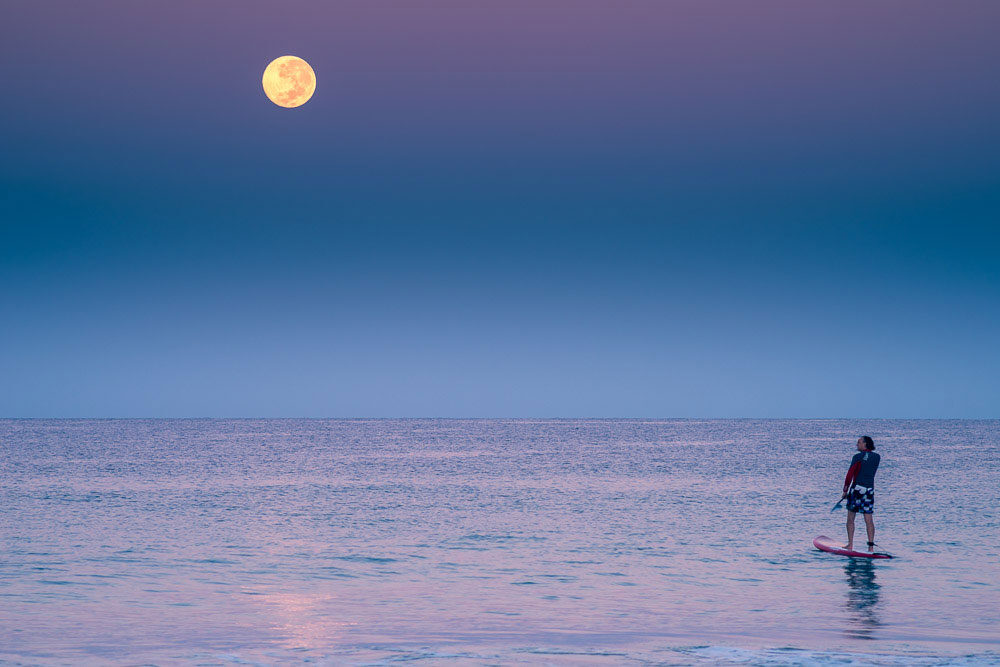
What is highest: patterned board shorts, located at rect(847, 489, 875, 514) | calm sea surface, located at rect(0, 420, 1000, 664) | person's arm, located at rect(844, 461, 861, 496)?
person's arm, located at rect(844, 461, 861, 496)

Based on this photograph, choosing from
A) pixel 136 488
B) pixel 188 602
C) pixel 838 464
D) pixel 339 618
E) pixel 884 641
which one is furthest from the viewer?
pixel 838 464

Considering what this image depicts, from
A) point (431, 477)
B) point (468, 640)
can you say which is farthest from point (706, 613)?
point (431, 477)

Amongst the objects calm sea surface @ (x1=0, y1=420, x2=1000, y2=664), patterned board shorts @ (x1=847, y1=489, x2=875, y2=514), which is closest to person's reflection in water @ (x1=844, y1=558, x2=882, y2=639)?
calm sea surface @ (x1=0, y1=420, x2=1000, y2=664)

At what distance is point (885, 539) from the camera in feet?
71.2

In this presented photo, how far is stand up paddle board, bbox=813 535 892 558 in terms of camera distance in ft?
60.6

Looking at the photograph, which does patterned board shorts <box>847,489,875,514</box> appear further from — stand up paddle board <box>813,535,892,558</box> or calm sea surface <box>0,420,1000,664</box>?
calm sea surface <box>0,420,1000,664</box>

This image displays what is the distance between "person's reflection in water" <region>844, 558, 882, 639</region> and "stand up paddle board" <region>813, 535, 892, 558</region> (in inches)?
5.9

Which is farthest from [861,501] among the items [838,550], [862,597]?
[862,597]

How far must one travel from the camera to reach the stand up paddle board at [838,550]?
1847 cm

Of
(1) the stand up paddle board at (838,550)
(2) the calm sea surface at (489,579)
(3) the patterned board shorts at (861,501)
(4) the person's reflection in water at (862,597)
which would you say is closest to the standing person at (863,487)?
(3) the patterned board shorts at (861,501)

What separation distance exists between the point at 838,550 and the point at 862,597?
4409 mm

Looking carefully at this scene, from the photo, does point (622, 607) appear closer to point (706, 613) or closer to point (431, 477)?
point (706, 613)

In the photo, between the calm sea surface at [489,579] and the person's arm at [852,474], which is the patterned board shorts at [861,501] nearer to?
the person's arm at [852,474]

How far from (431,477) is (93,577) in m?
30.6
